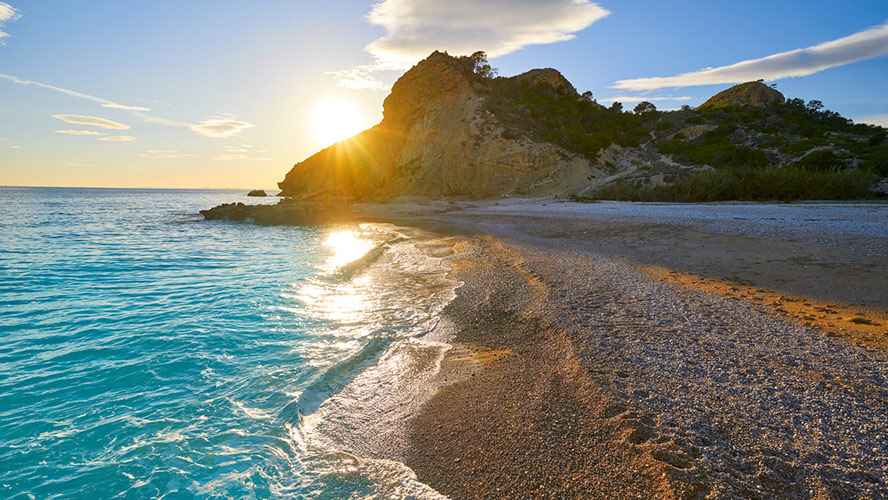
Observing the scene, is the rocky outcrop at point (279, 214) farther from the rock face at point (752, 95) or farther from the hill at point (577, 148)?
the rock face at point (752, 95)

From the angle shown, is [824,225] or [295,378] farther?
[824,225]

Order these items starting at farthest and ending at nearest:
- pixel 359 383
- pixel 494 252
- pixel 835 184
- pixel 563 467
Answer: pixel 835 184, pixel 494 252, pixel 359 383, pixel 563 467

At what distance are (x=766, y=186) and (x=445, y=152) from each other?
25.2 m

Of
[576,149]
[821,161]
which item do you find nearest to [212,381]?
[821,161]

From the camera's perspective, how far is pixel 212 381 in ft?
15.2

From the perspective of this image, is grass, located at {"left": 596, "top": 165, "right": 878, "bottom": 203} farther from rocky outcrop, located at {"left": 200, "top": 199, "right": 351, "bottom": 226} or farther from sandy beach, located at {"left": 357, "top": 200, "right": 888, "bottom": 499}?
rocky outcrop, located at {"left": 200, "top": 199, "right": 351, "bottom": 226}

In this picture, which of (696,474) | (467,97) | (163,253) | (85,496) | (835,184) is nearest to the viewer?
(696,474)

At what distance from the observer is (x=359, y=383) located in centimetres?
443

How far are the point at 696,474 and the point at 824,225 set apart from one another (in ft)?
42.8

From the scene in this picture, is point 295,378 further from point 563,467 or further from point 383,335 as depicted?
point 563,467

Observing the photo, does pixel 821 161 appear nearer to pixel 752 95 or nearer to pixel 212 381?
pixel 212 381

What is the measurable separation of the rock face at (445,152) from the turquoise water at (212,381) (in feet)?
83.9

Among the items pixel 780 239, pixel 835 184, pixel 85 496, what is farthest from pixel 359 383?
pixel 835 184

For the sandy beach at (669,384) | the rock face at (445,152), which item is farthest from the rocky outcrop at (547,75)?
the sandy beach at (669,384)
